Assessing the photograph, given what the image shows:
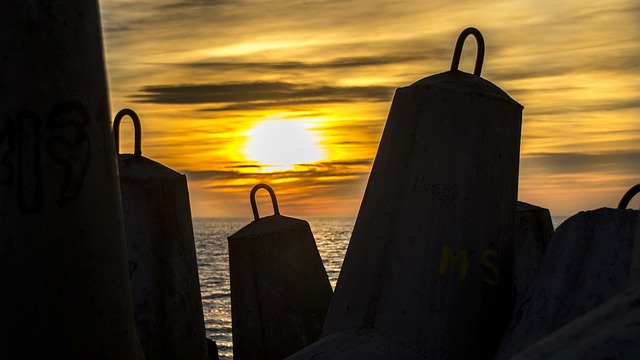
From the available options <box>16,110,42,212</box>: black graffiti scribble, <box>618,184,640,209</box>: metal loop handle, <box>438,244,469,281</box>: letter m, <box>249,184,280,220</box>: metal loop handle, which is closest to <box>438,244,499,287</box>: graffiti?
<box>438,244,469,281</box>: letter m

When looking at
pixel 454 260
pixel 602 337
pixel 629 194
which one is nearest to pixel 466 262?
pixel 454 260

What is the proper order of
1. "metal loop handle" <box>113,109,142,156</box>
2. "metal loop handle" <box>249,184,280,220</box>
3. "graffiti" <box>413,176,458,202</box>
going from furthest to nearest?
"metal loop handle" <box>249,184,280,220</box> → "metal loop handle" <box>113,109,142,156</box> → "graffiti" <box>413,176,458,202</box>

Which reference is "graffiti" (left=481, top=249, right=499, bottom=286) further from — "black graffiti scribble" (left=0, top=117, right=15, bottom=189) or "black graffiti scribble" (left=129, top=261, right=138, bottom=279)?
"black graffiti scribble" (left=0, top=117, right=15, bottom=189)

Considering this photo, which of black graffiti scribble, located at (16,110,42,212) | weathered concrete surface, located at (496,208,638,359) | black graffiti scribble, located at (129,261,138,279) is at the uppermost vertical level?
black graffiti scribble, located at (16,110,42,212)

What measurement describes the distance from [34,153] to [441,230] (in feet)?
7.83

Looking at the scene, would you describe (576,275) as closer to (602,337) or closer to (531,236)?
(531,236)

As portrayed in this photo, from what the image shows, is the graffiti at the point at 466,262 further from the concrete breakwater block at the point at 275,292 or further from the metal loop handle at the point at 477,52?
the concrete breakwater block at the point at 275,292

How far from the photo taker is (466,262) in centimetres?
487

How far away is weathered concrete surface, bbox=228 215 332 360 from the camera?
660cm

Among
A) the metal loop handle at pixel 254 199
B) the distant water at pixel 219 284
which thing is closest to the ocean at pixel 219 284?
the distant water at pixel 219 284

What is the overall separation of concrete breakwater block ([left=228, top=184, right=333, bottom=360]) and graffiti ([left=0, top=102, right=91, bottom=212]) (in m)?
3.20

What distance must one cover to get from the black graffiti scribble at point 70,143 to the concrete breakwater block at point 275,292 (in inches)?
124

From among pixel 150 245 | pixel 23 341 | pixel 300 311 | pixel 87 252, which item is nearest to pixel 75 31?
pixel 87 252

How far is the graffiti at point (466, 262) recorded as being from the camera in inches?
190
